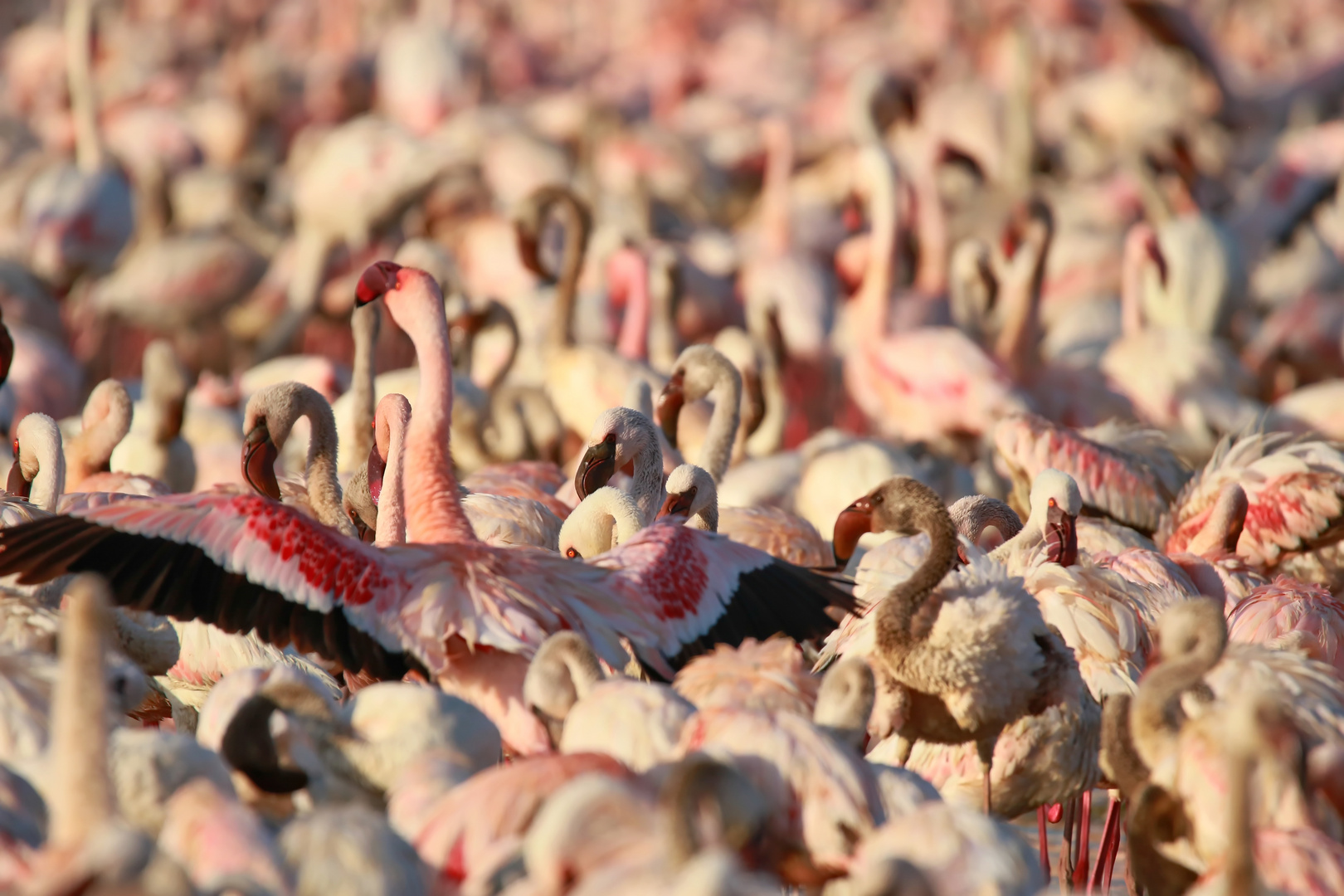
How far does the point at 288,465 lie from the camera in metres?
9.34

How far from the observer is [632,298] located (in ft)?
37.9

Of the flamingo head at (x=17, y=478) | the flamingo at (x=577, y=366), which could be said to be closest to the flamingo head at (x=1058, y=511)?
the flamingo at (x=577, y=366)

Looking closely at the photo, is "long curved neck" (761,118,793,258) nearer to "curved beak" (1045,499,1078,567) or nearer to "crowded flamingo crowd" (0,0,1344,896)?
"crowded flamingo crowd" (0,0,1344,896)

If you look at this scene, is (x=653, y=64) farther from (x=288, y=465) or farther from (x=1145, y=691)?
(x=1145, y=691)

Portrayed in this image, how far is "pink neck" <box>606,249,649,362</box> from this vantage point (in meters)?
11.3

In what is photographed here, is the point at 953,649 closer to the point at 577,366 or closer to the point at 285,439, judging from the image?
the point at 285,439

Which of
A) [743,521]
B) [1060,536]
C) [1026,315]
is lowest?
[1026,315]

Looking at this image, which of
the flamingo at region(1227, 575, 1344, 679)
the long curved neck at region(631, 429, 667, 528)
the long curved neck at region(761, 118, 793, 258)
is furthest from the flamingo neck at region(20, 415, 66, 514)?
the long curved neck at region(761, 118, 793, 258)

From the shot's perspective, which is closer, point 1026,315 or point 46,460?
point 46,460

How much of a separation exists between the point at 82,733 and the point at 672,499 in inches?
127

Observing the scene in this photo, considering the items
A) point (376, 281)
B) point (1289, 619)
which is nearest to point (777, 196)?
point (1289, 619)

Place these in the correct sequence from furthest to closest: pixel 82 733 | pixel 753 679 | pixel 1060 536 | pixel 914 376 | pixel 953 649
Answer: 1. pixel 914 376
2. pixel 1060 536
3. pixel 953 649
4. pixel 753 679
5. pixel 82 733

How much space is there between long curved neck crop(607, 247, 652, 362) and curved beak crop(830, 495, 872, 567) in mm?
5124

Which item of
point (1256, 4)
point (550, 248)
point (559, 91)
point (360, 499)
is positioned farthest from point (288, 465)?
point (1256, 4)
